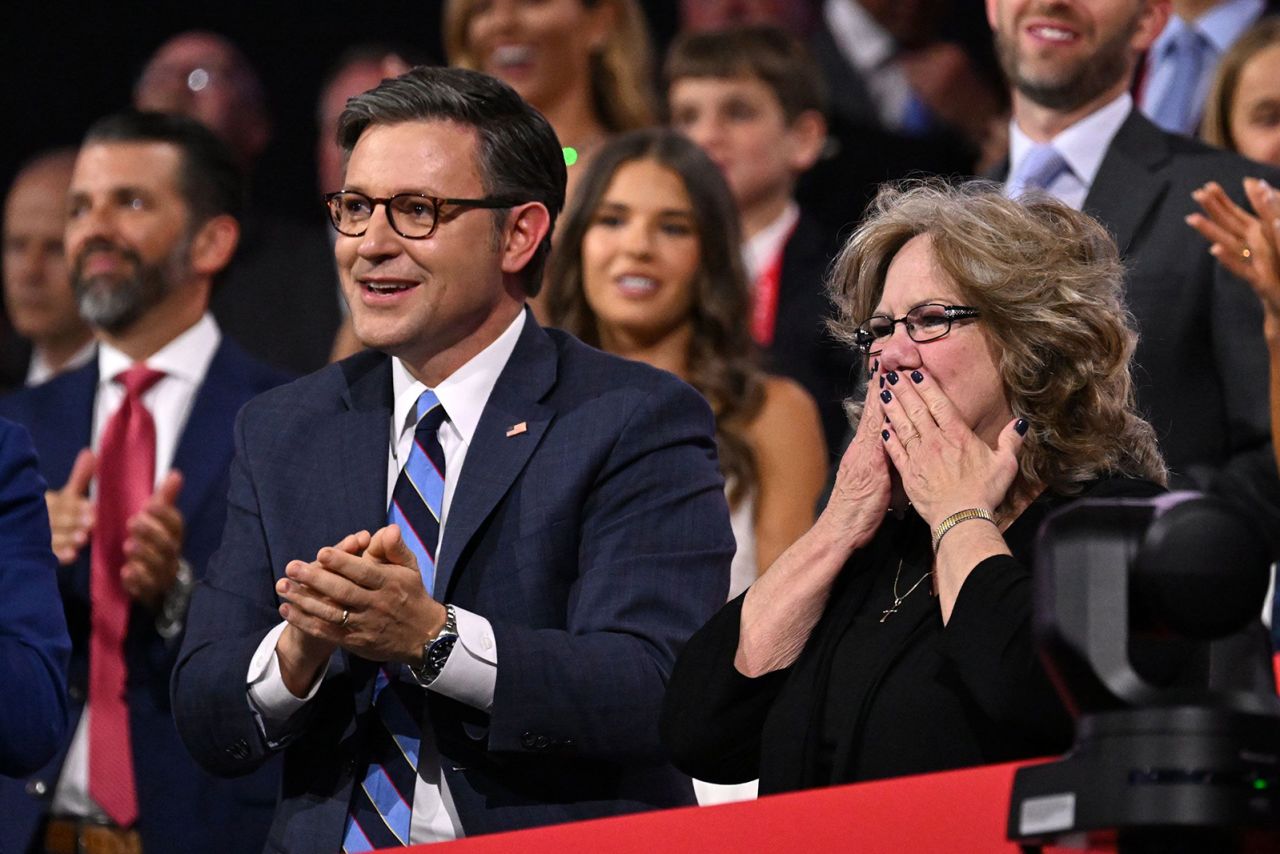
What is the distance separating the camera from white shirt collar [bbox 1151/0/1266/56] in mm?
5230

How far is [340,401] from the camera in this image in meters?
3.15

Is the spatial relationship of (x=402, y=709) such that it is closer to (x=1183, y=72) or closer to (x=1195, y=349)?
(x=1195, y=349)

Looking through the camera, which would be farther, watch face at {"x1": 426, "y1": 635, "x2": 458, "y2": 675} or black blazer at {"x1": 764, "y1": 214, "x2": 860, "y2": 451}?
black blazer at {"x1": 764, "y1": 214, "x2": 860, "y2": 451}

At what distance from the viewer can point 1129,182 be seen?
13.0ft

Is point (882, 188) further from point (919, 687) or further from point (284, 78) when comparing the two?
→ point (284, 78)

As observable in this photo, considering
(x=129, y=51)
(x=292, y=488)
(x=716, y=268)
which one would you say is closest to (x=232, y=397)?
(x=716, y=268)

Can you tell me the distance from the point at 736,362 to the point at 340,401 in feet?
4.71

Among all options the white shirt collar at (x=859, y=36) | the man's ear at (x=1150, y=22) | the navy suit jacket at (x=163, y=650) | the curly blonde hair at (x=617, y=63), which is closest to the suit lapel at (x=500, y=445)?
the navy suit jacket at (x=163, y=650)

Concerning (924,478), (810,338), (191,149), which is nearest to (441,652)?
(924,478)

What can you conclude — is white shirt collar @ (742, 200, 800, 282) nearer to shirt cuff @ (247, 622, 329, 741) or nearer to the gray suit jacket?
the gray suit jacket

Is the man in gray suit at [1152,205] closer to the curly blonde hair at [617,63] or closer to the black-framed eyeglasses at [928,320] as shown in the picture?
the black-framed eyeglasses at [928,320]

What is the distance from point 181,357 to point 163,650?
0.77 metres

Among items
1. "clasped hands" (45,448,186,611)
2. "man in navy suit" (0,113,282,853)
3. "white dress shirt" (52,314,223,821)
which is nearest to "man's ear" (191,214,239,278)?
"man in navy suit" (0,113,282,853)

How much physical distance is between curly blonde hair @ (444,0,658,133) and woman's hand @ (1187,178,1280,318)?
2.11 meters
